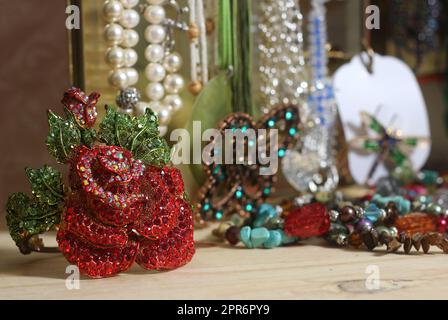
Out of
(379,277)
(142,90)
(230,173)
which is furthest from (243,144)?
(379,277)

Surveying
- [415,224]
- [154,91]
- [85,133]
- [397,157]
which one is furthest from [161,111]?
[397,157]

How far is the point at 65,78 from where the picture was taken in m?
0.82

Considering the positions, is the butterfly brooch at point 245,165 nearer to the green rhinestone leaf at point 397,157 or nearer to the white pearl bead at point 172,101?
the white pearl bead at point 172,101

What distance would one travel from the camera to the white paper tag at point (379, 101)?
1.07 meters

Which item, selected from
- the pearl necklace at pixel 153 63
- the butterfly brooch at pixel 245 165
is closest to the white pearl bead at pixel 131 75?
the pearl necklace at pixel 153 63

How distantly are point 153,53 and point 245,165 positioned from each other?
19cm

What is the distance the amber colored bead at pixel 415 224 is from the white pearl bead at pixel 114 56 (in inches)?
15.2

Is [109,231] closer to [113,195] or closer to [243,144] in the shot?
[113,195]

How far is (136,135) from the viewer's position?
1.98ft

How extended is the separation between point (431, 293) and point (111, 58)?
460 mm

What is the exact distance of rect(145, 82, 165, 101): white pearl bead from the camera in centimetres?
82

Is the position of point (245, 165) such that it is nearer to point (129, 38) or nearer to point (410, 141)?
point (129, 38)

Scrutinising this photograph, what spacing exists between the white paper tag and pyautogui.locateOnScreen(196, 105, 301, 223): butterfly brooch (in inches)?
9.5
